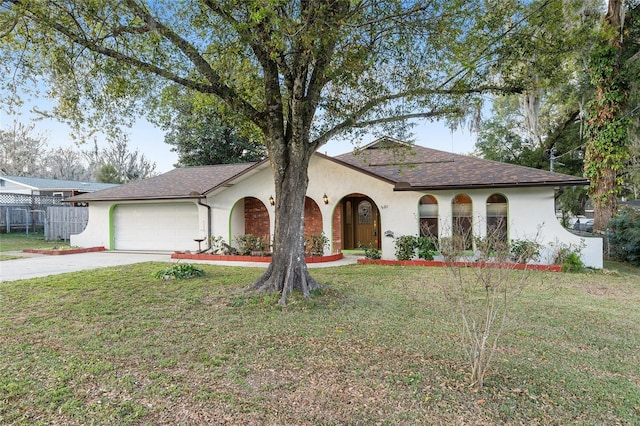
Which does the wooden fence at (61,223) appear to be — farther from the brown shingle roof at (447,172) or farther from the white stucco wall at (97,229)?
the brown shingle roof at (447,172)

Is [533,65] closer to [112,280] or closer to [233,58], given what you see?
[233,58]

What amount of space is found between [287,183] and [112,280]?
5278 millimetres

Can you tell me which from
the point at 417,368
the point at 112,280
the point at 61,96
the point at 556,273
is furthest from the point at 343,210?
the point at 417,368

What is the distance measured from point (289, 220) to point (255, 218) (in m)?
9.01

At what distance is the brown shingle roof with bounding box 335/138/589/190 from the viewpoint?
10.6 meters

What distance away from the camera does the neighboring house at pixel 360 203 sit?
11.2 m

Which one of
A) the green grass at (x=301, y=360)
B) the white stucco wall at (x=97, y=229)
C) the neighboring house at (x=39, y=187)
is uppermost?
the neighboring house at (x=39, y=187)

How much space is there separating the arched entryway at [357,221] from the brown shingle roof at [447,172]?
162 centimetres

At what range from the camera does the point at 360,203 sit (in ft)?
49.0

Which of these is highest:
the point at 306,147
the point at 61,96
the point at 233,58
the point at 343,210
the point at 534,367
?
the point at 233,58

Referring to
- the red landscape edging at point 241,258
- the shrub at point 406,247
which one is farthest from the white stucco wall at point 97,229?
the shrub at point 406,247

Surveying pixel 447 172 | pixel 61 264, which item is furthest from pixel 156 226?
pixel 447 172

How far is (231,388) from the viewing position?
356 centimetres

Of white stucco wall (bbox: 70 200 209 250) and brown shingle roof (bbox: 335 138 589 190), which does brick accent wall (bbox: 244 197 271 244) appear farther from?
brown shingle roof (bbox: 335 138 589 190)
